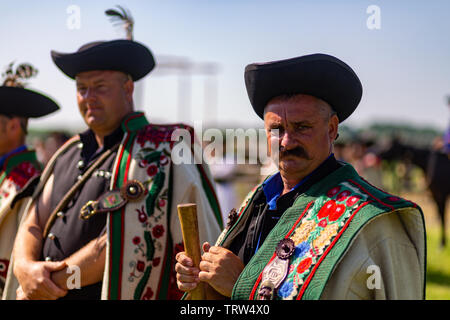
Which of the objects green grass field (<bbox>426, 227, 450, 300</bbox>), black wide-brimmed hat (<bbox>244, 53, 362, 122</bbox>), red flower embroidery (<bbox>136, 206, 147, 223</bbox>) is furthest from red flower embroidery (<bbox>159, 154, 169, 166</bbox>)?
green grass field (<bbox>426, 227, 450, 300</bbox>)

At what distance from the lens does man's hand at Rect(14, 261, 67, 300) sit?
2.76 metres

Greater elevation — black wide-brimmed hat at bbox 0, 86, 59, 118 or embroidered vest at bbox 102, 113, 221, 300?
black wide-brimmed hat at bbox 0, 86, 59, 118

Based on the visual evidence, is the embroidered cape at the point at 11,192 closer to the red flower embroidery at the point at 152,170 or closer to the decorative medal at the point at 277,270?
the red flower embroidery at the point at 152,170

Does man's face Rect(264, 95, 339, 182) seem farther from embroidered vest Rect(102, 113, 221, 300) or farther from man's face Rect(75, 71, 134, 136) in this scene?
man's face Rect(75, 71, 134, 136)

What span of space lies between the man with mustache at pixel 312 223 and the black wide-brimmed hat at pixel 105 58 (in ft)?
4.02

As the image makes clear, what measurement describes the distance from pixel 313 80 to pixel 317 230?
23.8 inches

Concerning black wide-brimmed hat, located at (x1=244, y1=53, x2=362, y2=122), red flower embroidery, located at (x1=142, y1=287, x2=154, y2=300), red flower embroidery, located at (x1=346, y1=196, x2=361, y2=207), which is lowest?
red flower embroidery, located at (x1=142, y1=287, x2=154, y2=300)

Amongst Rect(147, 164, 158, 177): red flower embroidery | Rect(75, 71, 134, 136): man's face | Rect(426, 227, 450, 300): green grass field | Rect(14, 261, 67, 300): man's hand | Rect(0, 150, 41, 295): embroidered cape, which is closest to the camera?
Rect(14, 261, 67, 300): man's hand

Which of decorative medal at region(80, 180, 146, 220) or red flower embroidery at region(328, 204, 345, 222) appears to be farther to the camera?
decorative medal at region(80, 180, 146, 220)

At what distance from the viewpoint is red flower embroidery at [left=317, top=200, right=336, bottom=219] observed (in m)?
1.90

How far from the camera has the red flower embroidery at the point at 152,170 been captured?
9.54ft

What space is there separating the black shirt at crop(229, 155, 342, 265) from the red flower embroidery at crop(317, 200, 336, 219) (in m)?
0.14

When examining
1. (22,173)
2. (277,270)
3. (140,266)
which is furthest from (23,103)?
(277,270)

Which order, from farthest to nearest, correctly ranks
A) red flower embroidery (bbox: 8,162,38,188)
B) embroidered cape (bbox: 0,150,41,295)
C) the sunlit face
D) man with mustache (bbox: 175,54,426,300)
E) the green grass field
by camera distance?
1. the green grass field
2. the sunlit face
3. red flower embroidery (bbox: 8,162,38,188)
4. embroidered cape (bbox: 0,150,41,295)
5. man with mustache (bbox: 175,54,426,300)
